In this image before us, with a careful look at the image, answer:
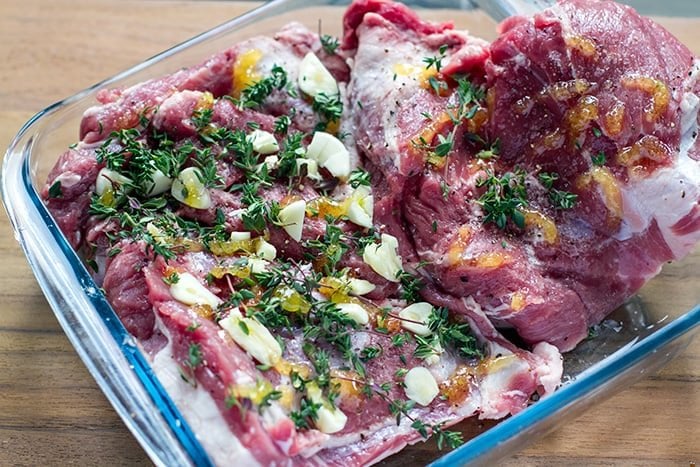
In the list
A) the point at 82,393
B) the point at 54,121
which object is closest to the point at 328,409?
the point at 82,393

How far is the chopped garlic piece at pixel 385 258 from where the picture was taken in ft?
9.05

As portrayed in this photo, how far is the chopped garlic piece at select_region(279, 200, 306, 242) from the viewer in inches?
108

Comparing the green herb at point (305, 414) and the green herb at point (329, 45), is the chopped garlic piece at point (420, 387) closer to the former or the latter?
the green herb at point (305, 414)

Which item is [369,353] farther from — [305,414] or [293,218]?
[293,218]

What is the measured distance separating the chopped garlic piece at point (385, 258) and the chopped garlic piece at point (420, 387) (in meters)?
0.35

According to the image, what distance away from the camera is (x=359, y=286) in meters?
2.71

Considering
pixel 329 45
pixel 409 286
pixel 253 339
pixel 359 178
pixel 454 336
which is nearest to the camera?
pixel 253 339

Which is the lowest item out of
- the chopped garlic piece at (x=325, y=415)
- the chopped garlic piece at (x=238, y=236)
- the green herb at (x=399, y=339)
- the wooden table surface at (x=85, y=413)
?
the wooden table surface at (x=85, y=413)

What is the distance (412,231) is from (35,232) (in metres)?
1.24

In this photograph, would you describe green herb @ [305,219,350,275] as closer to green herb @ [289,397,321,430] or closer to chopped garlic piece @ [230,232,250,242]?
chopped garlic piece @ [230,232,250,242]

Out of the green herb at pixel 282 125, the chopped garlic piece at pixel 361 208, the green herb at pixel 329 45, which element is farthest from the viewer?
the green herb at pixel 329 45

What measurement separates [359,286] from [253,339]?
0.43 m

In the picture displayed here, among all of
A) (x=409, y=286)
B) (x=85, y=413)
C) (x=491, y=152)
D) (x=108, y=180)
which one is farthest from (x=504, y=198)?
(x=85, y=413)

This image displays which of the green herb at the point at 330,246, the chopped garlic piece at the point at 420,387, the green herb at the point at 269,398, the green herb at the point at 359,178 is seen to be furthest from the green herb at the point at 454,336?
the green herb at the point at 269,398
